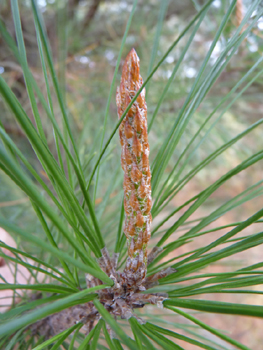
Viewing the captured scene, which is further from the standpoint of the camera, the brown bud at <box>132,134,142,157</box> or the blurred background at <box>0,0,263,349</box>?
the blurred background at <box>0,0,263,349</box>

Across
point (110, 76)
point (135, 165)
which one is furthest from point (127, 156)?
point (110, 76)

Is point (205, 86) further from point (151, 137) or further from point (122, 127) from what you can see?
point (151, 137)

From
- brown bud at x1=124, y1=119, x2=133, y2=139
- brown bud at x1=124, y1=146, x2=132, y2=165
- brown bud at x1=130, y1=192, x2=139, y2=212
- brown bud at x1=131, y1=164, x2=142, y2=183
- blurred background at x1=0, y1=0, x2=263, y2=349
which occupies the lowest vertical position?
brown bud at x1=130, y1=192, x2=139, y2=212

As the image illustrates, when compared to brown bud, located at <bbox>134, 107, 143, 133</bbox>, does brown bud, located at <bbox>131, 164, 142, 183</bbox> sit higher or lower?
lower

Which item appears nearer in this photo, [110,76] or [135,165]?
[135,165]

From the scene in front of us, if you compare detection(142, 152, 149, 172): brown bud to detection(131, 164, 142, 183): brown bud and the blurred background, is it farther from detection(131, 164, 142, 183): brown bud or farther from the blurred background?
the blurred background

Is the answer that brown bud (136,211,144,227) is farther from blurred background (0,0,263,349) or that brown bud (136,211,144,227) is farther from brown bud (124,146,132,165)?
blurred background (0,0,263,349)

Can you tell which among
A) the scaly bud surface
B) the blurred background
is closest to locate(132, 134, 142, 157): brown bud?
the scaly bud surface

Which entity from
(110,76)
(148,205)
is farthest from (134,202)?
(110,76)

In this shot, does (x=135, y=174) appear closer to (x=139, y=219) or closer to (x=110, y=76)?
(x=139, y=219)

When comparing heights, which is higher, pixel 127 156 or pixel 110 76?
pixel 110 76

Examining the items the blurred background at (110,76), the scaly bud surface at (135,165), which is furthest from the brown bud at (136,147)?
the blurred background at (110,76)
